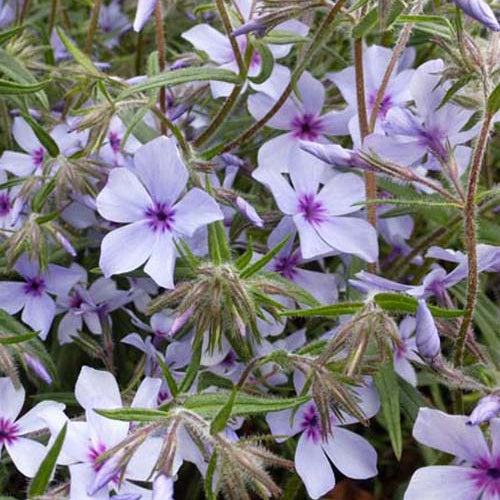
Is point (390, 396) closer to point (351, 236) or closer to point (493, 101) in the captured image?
point (351, 236)

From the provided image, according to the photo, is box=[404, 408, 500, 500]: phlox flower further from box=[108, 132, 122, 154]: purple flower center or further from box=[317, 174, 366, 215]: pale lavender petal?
box=[108, 132, 122, 154]: purple flower center

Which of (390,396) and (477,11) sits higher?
(477,11)

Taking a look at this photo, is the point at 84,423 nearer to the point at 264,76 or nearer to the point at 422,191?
the point at 264,76

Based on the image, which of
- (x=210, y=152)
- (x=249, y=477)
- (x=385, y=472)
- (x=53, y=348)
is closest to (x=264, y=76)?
(x=210, y=152)

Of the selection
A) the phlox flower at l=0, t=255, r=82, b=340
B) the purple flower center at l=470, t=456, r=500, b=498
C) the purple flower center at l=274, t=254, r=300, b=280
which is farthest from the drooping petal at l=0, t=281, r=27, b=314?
the purple flower center at l=470, t=456, r=500, b=498

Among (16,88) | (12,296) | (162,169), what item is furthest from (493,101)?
(12,296)

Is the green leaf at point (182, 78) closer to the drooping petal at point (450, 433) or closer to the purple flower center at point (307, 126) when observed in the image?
the purple flower center at point (307, 126)
